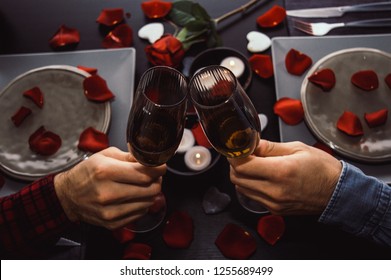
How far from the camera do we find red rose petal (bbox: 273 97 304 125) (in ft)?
2.64

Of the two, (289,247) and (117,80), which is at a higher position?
(117,80)

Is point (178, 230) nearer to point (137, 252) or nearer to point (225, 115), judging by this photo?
point (137, 252)

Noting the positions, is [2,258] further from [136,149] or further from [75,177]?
[136,149]

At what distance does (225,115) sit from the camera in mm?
611

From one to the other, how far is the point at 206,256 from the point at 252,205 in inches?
5.3

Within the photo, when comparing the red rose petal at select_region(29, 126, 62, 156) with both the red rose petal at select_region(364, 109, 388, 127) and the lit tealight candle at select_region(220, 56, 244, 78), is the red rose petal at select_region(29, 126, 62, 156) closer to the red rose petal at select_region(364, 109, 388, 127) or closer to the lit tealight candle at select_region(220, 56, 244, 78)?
the lit tealight candle at select_region(220, 56, 244, 78)

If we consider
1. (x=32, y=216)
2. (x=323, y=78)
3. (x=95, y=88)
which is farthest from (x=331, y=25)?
(x=32, y=216)

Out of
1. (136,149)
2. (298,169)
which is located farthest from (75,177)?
(298,169)

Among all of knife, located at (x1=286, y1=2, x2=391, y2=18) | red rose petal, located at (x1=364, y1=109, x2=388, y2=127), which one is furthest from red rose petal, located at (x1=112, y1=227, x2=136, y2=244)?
knife, located at (x1=286, y1=2, x2=391, y2=18)

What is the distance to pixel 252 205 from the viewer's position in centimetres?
79

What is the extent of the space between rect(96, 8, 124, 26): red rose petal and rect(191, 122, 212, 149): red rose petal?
0.36 meters

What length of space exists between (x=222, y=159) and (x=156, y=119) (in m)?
0.24

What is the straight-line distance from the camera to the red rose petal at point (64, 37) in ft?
3.10

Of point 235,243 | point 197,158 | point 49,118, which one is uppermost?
point 49,118
